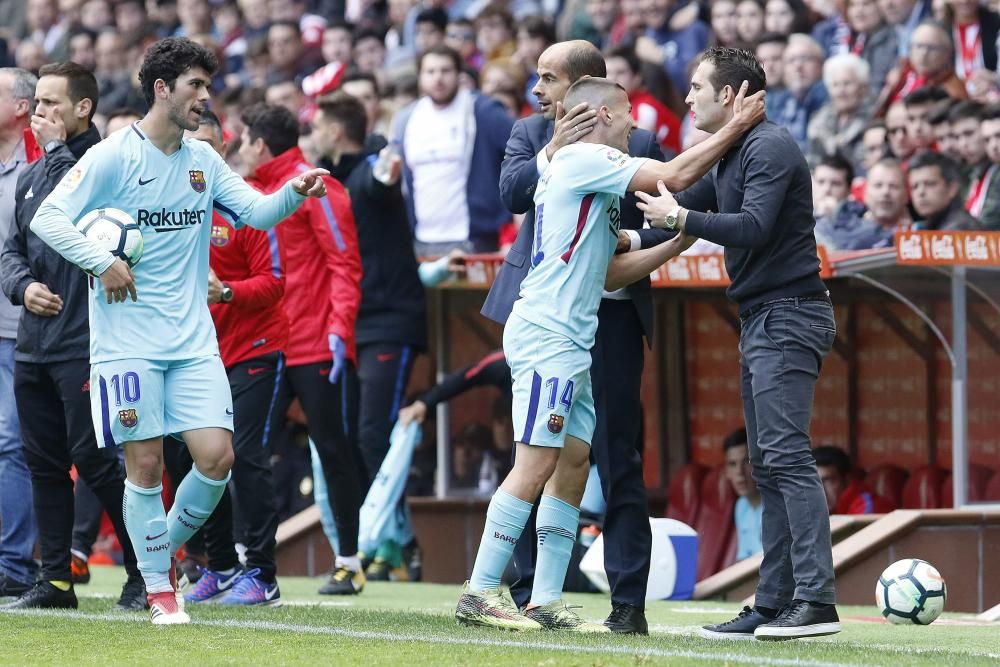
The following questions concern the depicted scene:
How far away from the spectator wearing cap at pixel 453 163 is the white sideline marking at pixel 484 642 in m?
5.39

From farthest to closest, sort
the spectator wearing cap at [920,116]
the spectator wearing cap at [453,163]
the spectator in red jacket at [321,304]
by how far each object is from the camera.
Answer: the spectator wearing cap at [453,163] → the spectator wearing cap at [920,116] → the spectator in red jacket at [321,304]

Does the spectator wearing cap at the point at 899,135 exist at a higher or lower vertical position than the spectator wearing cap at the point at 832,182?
higher

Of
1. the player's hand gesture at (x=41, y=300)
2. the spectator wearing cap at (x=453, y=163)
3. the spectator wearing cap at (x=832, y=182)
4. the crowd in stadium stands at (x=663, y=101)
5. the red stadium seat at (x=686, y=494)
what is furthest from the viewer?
the spectator wearing cap at (x=453, y=163)

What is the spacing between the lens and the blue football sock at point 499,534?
647 cm

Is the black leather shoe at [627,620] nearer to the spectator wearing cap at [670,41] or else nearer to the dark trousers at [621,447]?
the dark trousers at [621,447]

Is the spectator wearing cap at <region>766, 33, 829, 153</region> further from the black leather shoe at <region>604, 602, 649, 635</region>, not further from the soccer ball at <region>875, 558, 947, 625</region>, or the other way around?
the black leather shoe at <region>604, 602, 649, 635</region>

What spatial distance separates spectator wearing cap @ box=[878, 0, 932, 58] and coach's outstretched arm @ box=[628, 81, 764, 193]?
681 centimetres

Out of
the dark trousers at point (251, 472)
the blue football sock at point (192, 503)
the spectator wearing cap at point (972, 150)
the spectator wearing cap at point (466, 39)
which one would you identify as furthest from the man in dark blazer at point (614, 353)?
the spectator wearing cap at point (466, 39)

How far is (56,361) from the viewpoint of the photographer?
7.49 metres

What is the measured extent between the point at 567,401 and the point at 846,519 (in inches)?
158

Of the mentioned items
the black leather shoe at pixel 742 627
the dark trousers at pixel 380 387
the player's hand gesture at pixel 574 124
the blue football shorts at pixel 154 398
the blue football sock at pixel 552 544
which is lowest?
the black leather shoe at pixel 742 627

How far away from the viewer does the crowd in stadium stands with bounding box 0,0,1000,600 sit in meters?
10.6

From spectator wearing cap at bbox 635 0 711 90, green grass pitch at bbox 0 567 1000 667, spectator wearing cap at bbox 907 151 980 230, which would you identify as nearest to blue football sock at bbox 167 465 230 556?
green grass pitch at bbox 0 567 1000 667

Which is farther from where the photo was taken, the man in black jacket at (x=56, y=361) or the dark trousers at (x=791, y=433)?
the man in black jacket at (x=56, y=361)
